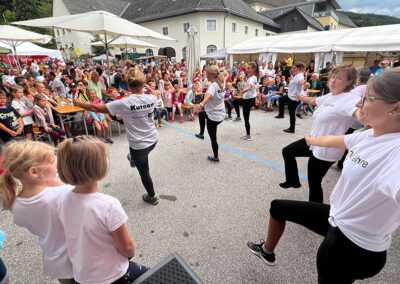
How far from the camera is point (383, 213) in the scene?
3.63ft

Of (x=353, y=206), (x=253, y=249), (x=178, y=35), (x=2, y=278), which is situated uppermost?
(x=178, y=35)

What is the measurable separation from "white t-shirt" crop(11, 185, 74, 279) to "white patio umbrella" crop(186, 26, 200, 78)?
30.3 ft

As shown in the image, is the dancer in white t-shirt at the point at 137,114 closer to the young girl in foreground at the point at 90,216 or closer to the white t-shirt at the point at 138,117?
the white t-shirt at the point at 138,117

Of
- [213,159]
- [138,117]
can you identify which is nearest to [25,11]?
[213,159]

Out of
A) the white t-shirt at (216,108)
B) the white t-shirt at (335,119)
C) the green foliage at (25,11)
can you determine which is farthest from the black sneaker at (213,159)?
the green foliage at (25,11)

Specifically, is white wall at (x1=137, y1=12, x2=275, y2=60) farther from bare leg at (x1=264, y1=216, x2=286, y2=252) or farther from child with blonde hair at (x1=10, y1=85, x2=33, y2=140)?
bare leg at (x1=264, y1=216, x2=286, y2=252)

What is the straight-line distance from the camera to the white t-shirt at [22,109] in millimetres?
4695

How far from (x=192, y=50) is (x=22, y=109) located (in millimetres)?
6939

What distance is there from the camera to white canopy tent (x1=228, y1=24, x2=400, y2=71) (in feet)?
31.2

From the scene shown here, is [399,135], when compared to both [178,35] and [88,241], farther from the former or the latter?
[178,35]

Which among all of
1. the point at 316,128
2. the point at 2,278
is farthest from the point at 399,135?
the point at 2,278

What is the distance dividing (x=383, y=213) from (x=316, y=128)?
1.67m

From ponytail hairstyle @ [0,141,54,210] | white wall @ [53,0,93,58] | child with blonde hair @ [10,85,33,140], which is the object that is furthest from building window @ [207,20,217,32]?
ponytail hairstyle @ [0,141,54,210]

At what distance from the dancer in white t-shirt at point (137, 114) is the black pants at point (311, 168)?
2018mm
